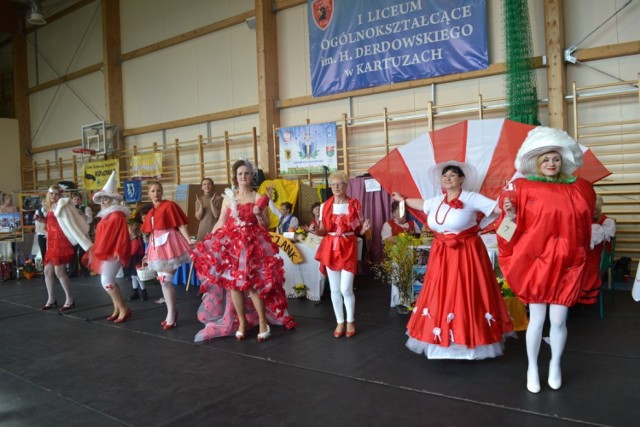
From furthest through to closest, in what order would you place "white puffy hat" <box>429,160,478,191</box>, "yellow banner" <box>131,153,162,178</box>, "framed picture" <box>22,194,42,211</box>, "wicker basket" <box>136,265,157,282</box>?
"yellow banner" <box>131,153,162,178</box> < "framed picture" <box>22,194,42,211</box> < "wicker basket" <box>136,265,157,282</box> < "white puffy hat" <box>429,160,478,191</box>

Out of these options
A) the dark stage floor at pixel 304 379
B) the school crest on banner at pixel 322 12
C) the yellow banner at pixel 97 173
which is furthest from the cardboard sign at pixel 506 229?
the yellow banner at pixel 97 173

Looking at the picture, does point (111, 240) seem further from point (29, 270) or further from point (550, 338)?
A: point (29, 270)

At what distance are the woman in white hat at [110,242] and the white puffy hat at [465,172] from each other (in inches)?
124

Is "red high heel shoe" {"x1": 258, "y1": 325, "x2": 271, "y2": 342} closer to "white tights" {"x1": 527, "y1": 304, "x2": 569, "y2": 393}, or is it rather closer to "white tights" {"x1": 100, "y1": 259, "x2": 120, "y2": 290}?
"white tights" {"x1": 100, "y1": 259, "x2": 120, "y2": 290}

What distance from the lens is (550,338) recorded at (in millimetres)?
2922

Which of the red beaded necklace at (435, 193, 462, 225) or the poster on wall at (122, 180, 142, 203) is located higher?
the poster on wall at (122, 180, 142, 203)

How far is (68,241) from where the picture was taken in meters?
5.85

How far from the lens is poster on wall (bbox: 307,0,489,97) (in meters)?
7.32

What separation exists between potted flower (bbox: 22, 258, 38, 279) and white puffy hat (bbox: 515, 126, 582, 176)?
859cm

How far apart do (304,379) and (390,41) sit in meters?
6.15

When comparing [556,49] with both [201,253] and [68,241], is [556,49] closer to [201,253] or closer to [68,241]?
[201,253]

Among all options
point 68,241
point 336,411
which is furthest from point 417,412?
point 68,241

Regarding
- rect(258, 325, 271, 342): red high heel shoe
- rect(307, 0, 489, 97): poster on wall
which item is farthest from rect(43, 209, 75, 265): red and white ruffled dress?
rect(307, 0, 489, 97): poster on wall

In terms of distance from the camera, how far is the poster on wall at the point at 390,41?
732 cm
